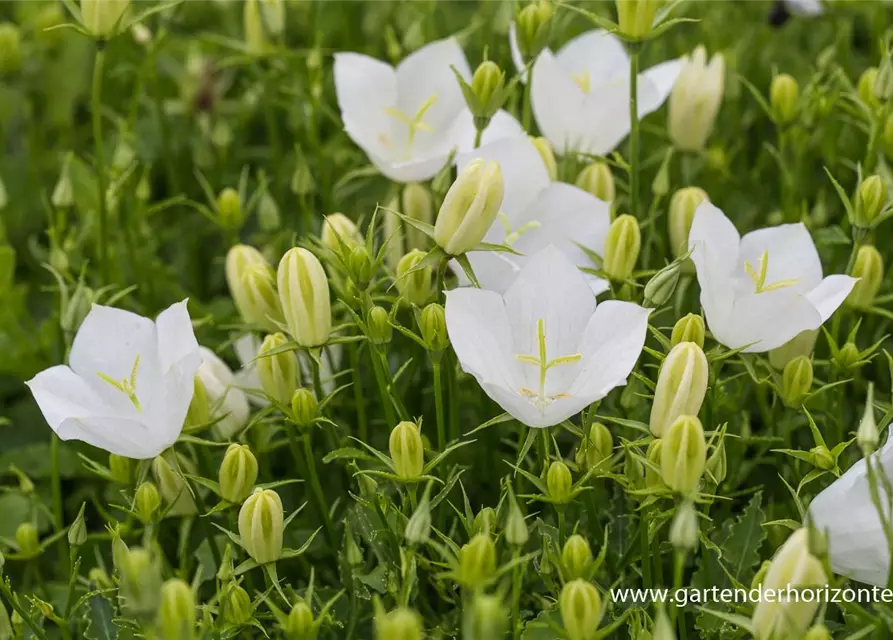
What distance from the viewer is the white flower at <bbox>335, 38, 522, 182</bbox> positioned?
145cm

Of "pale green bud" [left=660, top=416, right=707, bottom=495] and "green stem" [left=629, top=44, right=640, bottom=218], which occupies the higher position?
"green stem" [left=629, top=44, right=640, bottom=218]

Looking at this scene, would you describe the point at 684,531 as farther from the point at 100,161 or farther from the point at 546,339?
the point at 100,161

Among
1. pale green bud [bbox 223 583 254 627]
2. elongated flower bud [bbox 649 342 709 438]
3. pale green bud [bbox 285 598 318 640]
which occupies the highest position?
elongated flower bud [bbox 649 342 709 438]

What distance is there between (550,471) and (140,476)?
398 millimetres

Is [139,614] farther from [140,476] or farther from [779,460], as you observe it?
[779,460]

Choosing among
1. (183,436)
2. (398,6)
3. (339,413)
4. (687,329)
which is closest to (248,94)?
(398,6)

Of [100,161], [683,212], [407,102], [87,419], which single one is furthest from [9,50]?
[683,212]

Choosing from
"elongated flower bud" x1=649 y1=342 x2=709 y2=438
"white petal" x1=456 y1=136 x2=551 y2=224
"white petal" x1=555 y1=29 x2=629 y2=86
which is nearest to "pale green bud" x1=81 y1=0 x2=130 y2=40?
"white petal" x1=456 y1=136 x2=551 y2=224

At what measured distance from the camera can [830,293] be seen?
44.6 inches

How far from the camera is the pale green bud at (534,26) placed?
4.06 feet

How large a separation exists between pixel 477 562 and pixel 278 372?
342 mm

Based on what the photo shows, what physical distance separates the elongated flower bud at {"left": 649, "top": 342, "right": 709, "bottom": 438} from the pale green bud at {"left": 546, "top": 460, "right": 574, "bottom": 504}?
10 centimetres

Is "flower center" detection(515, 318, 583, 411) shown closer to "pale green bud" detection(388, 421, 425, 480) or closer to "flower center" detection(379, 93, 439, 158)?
"pale green bud" detection(388, 421, 425, 480)

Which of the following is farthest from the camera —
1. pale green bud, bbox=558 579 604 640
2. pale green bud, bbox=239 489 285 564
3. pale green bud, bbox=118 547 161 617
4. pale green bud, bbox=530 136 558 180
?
pale green bud, bbox=530 136 558 180
